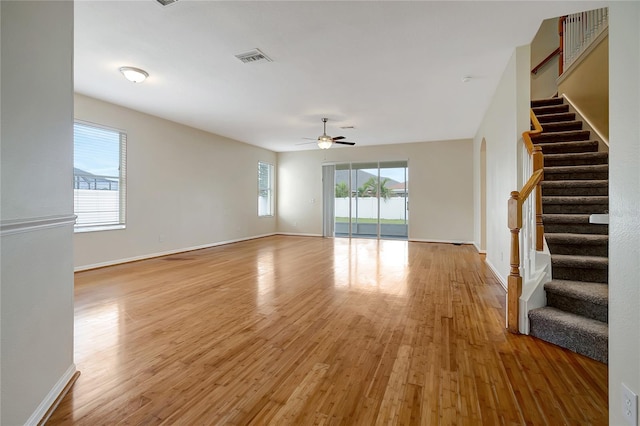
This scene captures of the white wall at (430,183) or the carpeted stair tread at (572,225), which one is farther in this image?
the white wall at (430,183)

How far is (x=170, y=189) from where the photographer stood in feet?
20.5

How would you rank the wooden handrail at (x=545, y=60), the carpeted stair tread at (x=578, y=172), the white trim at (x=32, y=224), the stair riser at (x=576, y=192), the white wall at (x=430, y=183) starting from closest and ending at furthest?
the white trim at (x=32, y=224) → the stair riser at (x=576, y=192) → the carpeted stair tread at (x=578, y=172) → the wooden handrail at (x=545, y=60) → the white wall at (x=430, y=183)

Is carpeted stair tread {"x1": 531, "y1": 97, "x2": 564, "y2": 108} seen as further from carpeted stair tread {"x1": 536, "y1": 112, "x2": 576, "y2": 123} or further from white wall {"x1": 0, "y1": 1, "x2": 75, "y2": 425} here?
white wall {"x1": 0, "y1": 1, "x2": 75, "y2": 425}

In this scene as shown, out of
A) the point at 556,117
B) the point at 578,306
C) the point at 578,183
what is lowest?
the point at 578,306

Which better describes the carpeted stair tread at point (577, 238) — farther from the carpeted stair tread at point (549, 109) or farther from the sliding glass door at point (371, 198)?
the sliding glass door at point (371, 198)

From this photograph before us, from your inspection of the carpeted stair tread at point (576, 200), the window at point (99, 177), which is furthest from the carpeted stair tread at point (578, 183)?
the window at point (99, 177)

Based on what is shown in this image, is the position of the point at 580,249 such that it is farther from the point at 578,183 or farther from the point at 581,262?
the point at 578,183

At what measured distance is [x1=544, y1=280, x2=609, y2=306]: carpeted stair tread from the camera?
7.28ft

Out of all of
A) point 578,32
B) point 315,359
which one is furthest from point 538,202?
point 578,32

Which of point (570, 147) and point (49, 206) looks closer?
point (49, 206)

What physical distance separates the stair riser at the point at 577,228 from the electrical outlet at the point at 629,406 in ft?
8.48

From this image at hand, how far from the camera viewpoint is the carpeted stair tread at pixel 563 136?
4340 millimetres

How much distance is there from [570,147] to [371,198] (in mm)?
5397

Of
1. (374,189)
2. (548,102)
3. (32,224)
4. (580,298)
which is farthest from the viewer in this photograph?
(374,189)
